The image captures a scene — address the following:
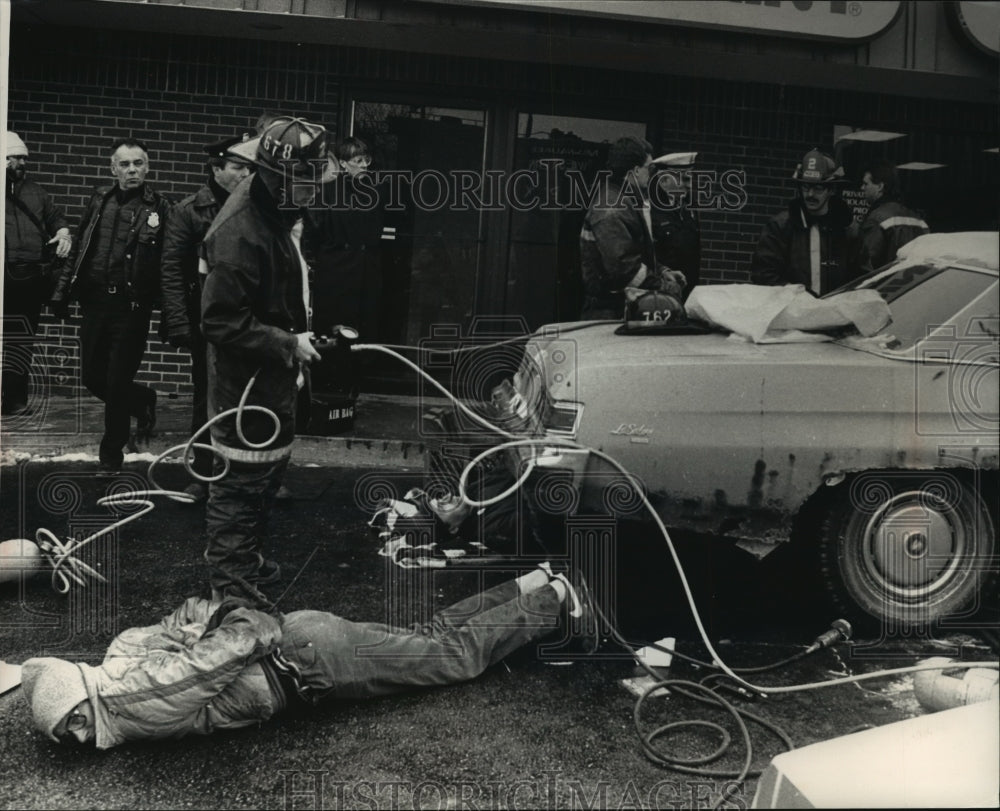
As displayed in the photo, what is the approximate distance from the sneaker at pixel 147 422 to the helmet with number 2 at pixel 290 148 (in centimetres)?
297

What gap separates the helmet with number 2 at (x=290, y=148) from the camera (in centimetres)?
363

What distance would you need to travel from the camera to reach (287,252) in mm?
3891

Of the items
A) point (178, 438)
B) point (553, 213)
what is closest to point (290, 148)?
point (178, 438)

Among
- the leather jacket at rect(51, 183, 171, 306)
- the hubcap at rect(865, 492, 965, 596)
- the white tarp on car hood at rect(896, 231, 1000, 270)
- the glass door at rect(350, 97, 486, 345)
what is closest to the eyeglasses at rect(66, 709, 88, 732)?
the hubcap at rect(865, 492, 965, 596)

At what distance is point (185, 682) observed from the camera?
9.60ft

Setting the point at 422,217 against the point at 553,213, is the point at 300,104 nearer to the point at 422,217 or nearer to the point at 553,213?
the point at 422,217

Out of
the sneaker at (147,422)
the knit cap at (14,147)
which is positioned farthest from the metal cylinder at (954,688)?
the knit cap at (14,147)

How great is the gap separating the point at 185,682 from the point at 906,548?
270 centimetres

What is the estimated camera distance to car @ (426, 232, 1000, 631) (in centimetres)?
362

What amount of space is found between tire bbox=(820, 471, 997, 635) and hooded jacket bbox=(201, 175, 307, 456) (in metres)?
2.19

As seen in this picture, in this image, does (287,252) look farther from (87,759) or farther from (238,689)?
(87,759)

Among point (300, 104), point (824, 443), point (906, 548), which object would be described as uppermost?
point (300, 104)

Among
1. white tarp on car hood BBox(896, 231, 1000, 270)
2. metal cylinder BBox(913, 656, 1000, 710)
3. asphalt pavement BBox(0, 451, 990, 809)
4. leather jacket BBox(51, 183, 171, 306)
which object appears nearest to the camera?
metal cylinder BBox(913, 656, 1000, 710)

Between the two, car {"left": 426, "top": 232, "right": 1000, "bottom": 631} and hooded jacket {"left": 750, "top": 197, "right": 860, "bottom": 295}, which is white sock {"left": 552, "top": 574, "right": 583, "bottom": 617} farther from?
hooded jacket {"left": 750, "top": 197, "right": 860, "bottom": 295}
